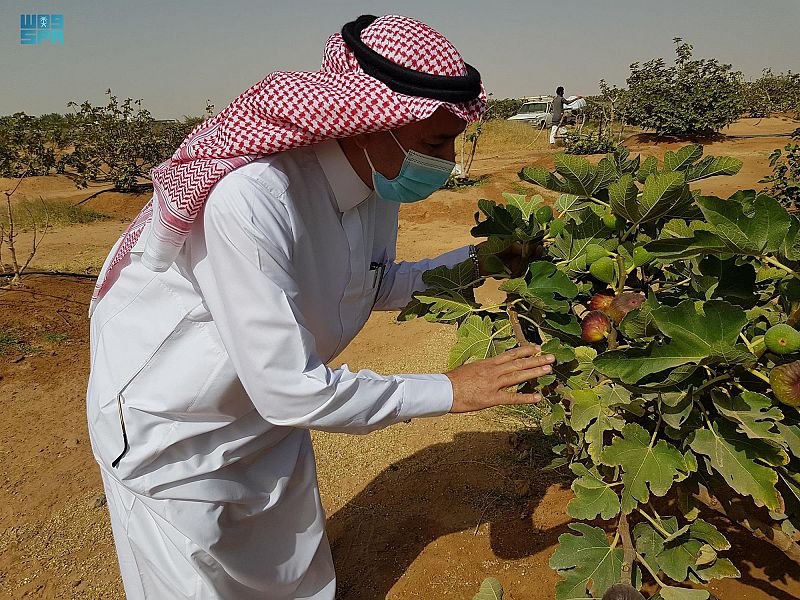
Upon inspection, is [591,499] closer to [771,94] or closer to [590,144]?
[590,144]

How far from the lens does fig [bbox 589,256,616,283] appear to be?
55.6 inches

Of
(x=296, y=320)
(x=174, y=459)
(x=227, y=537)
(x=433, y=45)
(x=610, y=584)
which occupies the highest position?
(x=433, y=45)

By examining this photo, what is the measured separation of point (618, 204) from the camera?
134 centimetres

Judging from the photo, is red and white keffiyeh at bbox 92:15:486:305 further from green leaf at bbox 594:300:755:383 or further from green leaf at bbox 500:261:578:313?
green leaf at bbox 594:300:755:383

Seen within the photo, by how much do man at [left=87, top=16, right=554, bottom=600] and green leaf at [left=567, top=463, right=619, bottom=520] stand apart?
0.65 feet

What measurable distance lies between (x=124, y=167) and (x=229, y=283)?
523 inches

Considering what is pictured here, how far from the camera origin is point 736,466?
1.08 metres

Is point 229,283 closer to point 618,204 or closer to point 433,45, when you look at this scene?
point 433,45

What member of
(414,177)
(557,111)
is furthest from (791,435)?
(557,111)

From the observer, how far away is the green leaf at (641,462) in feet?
3.79

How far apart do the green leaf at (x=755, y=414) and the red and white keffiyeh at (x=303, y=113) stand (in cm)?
85

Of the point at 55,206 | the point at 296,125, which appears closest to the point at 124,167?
the point at 55,206

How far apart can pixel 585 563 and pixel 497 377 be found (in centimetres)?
44

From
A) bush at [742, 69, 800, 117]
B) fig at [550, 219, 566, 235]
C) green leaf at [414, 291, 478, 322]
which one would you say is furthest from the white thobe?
bush at [742, 69, 800, 117]
